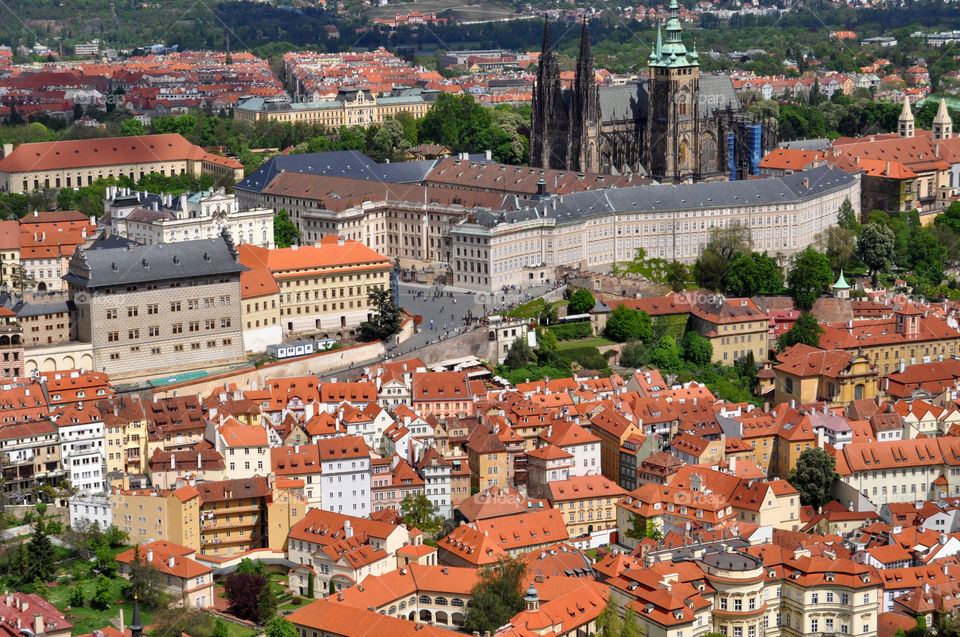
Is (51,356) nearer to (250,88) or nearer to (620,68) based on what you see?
(250,88)

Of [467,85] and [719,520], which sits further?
[467,85]

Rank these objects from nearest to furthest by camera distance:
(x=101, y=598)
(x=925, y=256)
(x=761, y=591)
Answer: (x=101, y=598) → (x=761, y=591) → (x=925, y=256)

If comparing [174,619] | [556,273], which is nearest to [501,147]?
[556,273]

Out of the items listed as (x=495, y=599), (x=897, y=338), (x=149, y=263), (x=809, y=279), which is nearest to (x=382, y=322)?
(x=149, y=263)

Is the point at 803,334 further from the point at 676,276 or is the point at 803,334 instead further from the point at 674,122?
the point at 674,122

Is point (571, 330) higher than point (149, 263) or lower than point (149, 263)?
lower

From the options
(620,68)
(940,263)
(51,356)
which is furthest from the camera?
(620,68)

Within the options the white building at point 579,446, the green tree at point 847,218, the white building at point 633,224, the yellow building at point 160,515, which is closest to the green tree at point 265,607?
the yellow building at point 160,515
